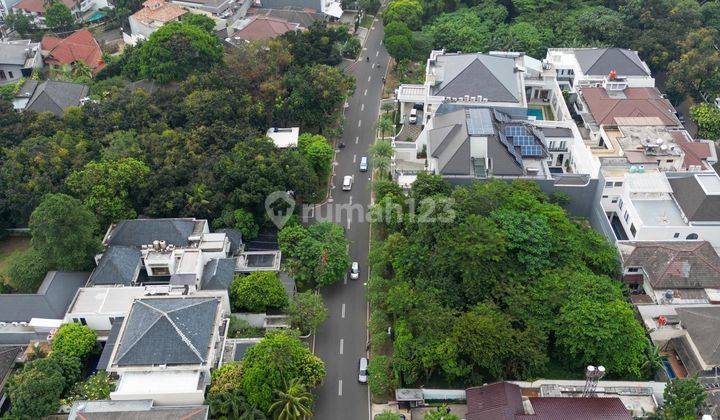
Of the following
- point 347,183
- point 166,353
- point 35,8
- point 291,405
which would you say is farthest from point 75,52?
point 291,405

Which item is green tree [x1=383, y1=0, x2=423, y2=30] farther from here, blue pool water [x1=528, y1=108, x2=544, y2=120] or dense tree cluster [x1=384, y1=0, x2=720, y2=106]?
blue pool water [x1=528, y1=108, x2=544, y2=120]

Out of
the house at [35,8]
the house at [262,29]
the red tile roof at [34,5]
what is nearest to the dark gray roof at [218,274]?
the house at [262,29]

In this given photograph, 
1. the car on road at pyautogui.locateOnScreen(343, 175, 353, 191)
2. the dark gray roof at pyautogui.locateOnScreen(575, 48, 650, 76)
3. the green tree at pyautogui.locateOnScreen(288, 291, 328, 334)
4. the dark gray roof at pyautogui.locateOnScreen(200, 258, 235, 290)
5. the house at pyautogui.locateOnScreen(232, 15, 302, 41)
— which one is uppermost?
the house at pyautogui.locateOnScreen(232, 15, 302, 41)

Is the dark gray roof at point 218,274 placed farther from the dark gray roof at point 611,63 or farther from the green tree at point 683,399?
the dark gray roof at point 611,63

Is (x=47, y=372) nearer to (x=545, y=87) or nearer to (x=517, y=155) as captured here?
(x=517, y=155)

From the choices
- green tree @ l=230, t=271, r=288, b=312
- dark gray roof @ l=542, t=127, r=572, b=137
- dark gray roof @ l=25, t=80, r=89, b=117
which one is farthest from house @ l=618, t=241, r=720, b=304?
dark gray roof @ l=25, t=80, r=89, b=117
